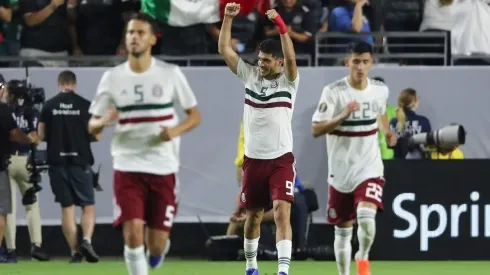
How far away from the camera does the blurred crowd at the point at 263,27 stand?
58.6 ft

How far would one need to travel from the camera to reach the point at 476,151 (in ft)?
59.1

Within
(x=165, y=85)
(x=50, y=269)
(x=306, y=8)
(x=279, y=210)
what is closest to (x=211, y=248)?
(x=50, y=269)

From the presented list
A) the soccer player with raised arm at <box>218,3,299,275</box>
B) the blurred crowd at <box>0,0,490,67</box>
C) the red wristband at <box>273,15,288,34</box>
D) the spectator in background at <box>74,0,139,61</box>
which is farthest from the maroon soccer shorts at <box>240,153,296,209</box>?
the spectator in background at <box>74,0,139,61</box>

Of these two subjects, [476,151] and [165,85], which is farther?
[476,151]

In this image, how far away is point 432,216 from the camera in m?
16.7

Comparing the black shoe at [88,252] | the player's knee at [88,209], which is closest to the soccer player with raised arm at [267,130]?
the black shoe at [88,252]

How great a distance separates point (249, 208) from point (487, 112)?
6.52 m

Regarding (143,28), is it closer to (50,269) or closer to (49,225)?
(50,269)

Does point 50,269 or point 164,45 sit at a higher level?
point 164,45

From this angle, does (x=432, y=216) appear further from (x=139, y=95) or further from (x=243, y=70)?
(x=139, y=95)

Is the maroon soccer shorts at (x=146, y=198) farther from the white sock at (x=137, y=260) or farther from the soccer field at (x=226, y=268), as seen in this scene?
the soccer field at (x=226, y=268)

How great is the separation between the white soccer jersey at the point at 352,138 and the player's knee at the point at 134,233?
2.89 meters

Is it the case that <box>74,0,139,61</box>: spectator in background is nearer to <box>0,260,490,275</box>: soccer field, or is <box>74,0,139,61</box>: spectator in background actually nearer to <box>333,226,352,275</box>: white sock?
<box>0,260,490,275</box>: soccer field

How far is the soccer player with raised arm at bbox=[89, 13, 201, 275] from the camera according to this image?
9.88 metres
